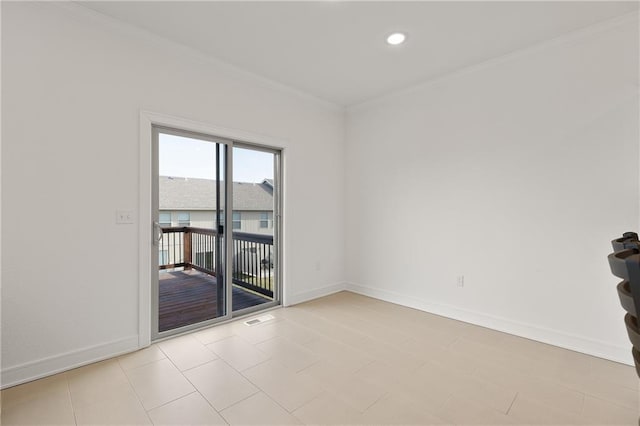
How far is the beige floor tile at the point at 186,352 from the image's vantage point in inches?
91.2

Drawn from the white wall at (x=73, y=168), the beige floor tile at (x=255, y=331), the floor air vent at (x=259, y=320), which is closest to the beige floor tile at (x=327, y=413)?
the beige floor tile at (x=255, y=331)

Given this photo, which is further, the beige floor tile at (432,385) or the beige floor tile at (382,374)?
Result: the beige floor tile at (382,374)

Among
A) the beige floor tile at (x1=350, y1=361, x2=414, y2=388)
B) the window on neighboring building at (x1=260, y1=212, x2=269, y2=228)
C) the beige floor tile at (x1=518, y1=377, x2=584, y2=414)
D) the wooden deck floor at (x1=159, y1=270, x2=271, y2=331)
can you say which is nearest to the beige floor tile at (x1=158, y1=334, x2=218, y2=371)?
the wooden deck floor at (x1=159, y1=270, x2=271, y2=331)

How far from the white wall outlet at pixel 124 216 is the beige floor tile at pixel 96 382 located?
3.62 ft

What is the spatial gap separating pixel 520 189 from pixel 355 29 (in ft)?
6.97

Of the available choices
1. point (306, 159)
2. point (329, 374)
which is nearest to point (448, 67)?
point (306, 159)

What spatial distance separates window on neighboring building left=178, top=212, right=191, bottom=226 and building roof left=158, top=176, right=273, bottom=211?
6cm

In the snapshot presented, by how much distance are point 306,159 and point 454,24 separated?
215cm

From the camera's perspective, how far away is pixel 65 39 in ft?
7.29

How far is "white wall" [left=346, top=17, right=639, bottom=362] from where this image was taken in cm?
241

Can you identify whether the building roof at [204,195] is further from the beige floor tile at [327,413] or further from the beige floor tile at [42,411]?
the beige floor tile at [327,413]

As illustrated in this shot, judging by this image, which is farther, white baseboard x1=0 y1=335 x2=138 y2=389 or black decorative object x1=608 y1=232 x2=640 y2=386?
white baseboard x1=0 y1=335 x2=138 y2=389

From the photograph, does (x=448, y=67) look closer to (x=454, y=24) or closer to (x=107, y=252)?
(x=454, y=24)

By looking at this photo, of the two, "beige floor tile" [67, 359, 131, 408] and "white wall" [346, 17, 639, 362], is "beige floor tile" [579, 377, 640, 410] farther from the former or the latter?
"beige floor tile" [67, 359, 131, 408]
